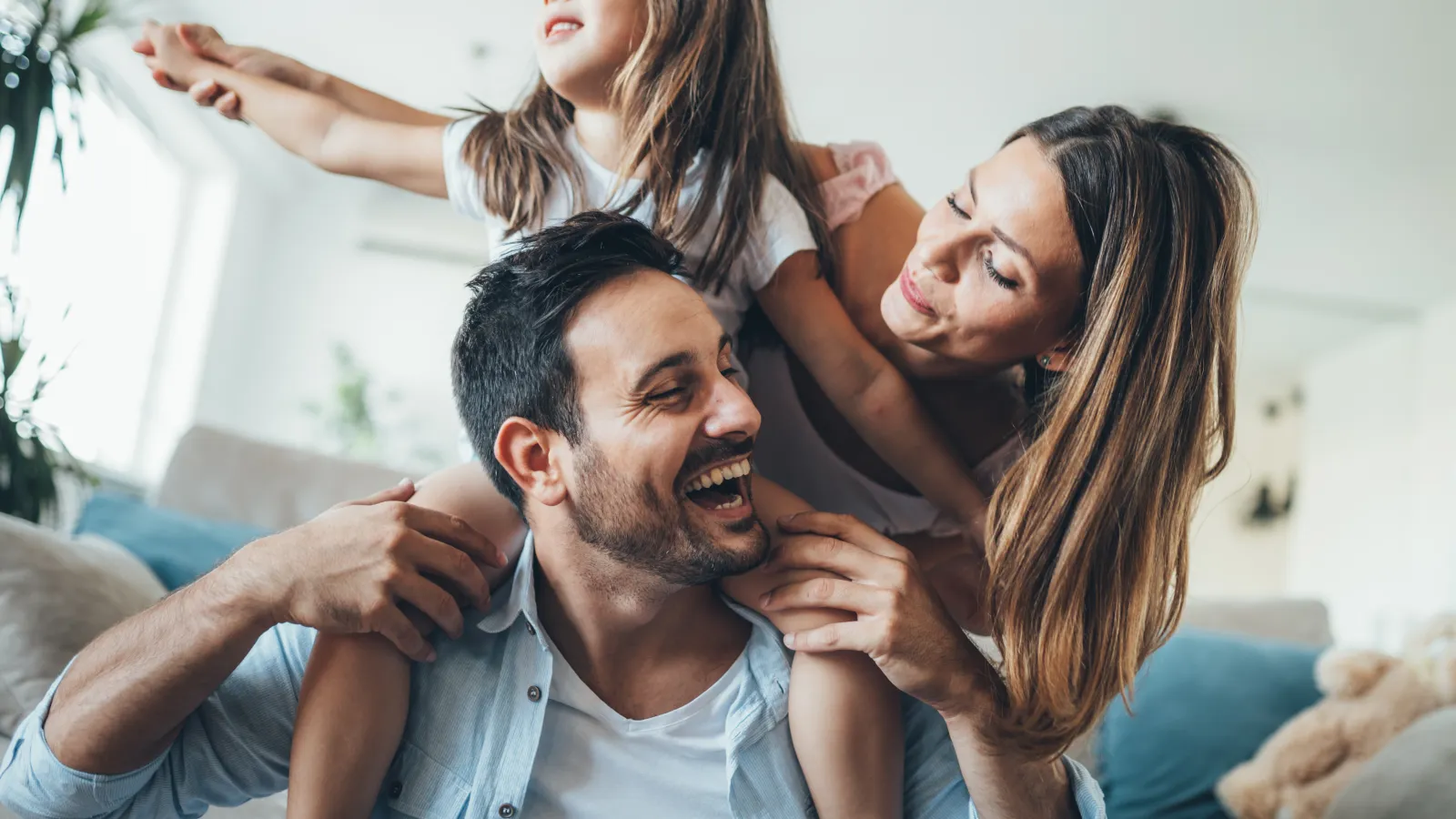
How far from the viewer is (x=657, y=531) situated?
54.1 inches

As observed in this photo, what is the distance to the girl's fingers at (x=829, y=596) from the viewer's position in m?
1.38

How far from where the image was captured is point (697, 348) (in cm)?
141

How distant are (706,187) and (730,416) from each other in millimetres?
370

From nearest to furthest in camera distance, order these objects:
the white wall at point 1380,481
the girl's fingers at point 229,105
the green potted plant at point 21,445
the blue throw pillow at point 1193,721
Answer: the girl's fingers at point 229,105 → the blue throw pillow at point 1193,721 → the green potted plant at point 21,445 → the white wall at point 1380,481

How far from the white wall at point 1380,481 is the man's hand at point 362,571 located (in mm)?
5940

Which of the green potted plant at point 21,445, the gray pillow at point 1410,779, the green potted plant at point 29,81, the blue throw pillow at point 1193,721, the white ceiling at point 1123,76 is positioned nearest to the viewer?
the gray pillow at point 1410,779

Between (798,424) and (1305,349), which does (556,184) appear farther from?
(1305,349)

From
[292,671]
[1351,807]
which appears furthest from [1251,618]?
[292,671]

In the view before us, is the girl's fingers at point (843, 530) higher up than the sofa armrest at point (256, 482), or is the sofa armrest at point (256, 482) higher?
the girl's fingers at point (843, 530)

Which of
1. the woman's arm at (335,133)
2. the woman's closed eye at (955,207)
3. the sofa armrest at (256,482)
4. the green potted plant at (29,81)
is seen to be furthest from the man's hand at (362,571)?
the green potted plant at (29,81)

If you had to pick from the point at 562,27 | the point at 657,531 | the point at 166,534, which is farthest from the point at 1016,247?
the point at 166,534

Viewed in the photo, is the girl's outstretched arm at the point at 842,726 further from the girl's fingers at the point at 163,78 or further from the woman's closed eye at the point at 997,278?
the girl's fingers at the point at 163,78

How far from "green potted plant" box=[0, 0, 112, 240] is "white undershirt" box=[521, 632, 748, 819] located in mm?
3199

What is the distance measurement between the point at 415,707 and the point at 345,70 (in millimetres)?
5265
